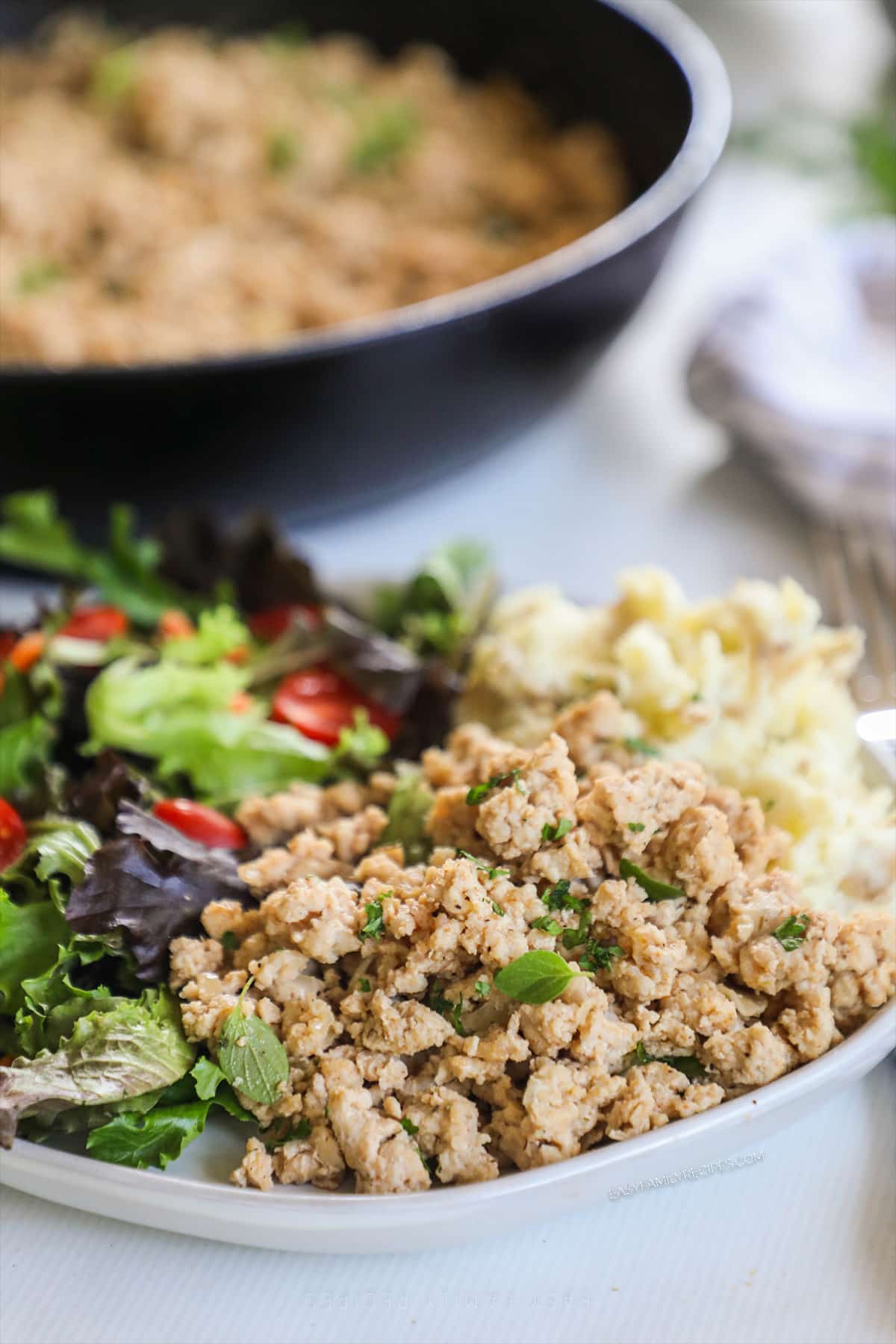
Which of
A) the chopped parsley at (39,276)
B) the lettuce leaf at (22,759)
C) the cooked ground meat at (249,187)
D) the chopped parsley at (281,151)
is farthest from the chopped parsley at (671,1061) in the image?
the chopped parsley at (281,151)

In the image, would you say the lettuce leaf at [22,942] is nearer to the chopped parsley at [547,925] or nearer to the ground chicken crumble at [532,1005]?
the ground chicken crumble at [532,1005]

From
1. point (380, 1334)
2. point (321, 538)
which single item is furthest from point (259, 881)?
point (321, 538)

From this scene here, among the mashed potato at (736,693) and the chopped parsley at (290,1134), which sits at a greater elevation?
the mashed potato at (736,693)

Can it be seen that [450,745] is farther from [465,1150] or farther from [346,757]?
[465,1150]

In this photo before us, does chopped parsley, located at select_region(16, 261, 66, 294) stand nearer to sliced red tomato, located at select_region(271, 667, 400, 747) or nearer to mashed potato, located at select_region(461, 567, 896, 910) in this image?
sliced red tomato, located at select_region(271, 667, 400, 747)

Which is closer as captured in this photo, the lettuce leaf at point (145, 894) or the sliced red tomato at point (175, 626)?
the lettuce leaf at point (145, 894)

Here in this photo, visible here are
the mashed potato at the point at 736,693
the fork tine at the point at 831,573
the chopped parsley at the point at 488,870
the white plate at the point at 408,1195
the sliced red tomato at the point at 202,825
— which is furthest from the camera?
the fork tine at the point at 831,573

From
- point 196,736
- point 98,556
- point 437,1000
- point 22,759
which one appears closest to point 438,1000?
point 437,1000

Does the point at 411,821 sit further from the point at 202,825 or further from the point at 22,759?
the point at 22,759
